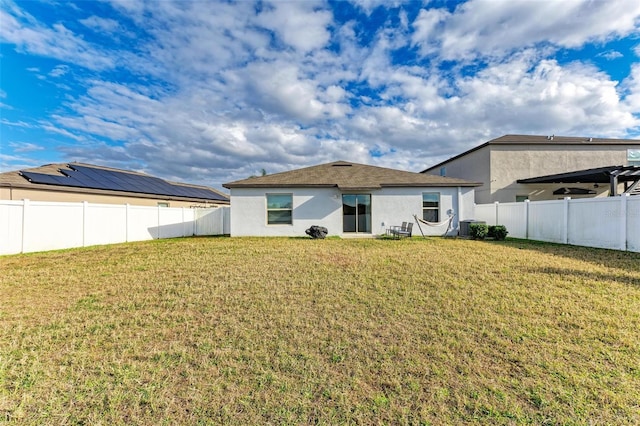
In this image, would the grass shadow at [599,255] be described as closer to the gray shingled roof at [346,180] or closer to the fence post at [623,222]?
the fence post at [623,222]

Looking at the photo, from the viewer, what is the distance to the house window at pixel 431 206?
14.2 m

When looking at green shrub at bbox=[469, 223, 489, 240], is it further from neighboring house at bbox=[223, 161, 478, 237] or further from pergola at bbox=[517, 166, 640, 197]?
pergola at bbox=[517, 166, 640, 197]

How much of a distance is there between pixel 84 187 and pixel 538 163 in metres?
30.1

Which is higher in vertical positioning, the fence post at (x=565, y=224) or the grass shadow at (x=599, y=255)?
the fence post at (x=565, y=224)

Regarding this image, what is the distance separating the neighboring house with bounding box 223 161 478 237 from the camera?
45.8 feet

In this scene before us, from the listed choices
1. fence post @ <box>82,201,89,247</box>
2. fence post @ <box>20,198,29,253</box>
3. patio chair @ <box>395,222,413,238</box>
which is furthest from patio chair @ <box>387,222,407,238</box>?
fence post @ <box>20,198,29,253</box>

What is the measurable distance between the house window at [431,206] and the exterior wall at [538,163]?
7.67 m

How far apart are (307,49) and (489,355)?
12.4 m

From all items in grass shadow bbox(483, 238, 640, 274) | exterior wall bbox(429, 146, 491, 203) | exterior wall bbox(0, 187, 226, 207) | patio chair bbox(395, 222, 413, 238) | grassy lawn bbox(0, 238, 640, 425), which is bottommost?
grassy lawn bbox(0, 238, 640, 425)

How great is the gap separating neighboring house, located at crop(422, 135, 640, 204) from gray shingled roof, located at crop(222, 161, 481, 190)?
6958 mm

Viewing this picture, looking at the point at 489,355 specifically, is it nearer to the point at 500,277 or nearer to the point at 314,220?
the point at 500,277

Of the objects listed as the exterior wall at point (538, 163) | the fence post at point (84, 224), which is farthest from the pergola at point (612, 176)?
the fence post at point (84, 224)

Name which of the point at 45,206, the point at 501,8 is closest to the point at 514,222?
the point at 501,8

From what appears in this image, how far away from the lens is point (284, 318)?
4047mm
